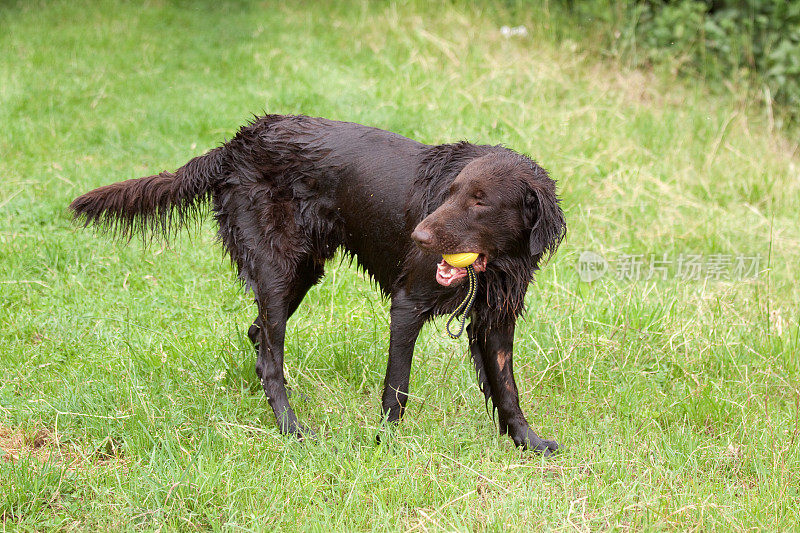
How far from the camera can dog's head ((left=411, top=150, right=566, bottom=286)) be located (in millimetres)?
3002

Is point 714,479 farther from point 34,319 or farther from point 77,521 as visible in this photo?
point 34,319

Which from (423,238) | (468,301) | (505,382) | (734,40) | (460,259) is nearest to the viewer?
(423,238)

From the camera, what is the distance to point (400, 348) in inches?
133

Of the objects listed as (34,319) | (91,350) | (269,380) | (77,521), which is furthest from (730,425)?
(34,319)

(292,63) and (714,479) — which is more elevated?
(292,63)

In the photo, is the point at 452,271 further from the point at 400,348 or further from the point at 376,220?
the point at 376,220

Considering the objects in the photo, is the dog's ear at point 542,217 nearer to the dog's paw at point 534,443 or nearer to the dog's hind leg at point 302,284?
the dog's paw at point 534,443

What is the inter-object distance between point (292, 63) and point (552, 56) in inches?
111

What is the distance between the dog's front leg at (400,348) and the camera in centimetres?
336

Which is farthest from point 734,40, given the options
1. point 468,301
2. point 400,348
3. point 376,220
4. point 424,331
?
point 400,348

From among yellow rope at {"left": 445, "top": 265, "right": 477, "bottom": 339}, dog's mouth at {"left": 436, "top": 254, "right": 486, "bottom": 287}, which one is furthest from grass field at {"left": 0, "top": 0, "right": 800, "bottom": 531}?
dog's mouth at {"left": 436, "top": 254, "right": 486, "bottom": 287}

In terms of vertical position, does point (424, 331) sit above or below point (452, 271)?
below

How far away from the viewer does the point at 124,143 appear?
703cm

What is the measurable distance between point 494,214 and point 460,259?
22 centimetres
